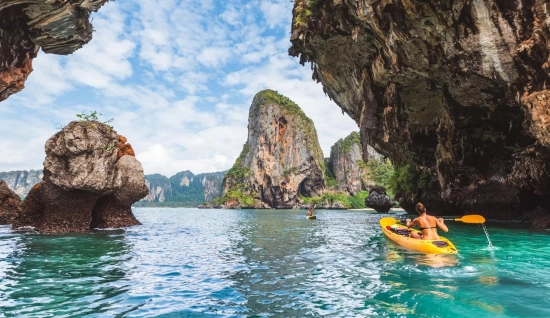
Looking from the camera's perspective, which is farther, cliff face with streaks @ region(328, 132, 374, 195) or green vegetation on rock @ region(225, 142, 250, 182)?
cliff face with streaks @ region(328, 132, 374, 195)

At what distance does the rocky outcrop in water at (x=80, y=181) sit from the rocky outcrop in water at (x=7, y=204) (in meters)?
5.15

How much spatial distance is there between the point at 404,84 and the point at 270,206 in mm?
101008

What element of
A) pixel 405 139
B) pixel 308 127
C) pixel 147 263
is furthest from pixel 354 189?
pixel 147 263

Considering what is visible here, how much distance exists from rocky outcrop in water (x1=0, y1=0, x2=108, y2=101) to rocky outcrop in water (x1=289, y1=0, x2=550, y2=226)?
12264 millimetres

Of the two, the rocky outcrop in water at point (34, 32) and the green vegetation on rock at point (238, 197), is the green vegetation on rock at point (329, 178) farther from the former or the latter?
the rocky outcrop in water at point (34, 32)

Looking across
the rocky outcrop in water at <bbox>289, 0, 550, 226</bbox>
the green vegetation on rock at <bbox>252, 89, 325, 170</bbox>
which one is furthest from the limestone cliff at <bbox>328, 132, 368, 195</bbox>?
the rocky outcrop in water at <bbox>289, 0, 550, 226</bbox>

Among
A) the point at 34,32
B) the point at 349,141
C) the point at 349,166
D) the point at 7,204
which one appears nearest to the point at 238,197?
the point at 349,166

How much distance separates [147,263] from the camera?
10.2 meters

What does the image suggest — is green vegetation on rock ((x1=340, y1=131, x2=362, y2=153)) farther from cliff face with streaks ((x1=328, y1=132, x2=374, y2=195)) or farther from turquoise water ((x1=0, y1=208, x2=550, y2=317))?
turquoise water ((x1=0, y1=208, x2=550, y2=317))

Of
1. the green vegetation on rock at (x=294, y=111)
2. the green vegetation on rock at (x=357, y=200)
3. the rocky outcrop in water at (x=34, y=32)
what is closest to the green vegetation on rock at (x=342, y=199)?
the green vegetation on rock at (x=357, y=200)

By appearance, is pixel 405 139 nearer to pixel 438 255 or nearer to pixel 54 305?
pixel 438 255

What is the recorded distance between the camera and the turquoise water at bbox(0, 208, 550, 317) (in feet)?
18.9

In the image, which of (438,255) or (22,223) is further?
(22,223)

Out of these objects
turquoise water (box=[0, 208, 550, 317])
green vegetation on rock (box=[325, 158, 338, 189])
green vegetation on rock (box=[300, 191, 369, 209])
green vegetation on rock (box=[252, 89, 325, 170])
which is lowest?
turquoise water (box=[0, 208, 550, 317])
